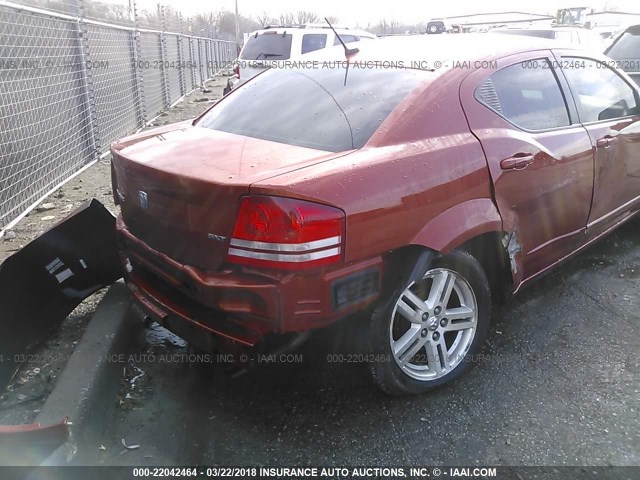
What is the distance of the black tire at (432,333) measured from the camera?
2451 millimetres

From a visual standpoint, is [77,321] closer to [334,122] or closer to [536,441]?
[334,122]

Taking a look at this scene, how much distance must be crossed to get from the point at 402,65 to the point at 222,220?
144cm

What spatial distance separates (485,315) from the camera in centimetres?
294

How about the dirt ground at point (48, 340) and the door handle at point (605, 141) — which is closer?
the dirt ground at point (48, 340)

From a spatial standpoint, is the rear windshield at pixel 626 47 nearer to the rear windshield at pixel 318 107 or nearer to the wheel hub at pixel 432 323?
the rear windshield at pixel 318 107

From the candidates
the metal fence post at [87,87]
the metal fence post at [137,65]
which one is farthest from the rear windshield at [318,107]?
the metal fence post at [137,65]

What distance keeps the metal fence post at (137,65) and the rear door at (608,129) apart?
315 inches

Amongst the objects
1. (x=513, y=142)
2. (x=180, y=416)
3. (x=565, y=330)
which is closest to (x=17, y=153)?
(x=180, y=416)

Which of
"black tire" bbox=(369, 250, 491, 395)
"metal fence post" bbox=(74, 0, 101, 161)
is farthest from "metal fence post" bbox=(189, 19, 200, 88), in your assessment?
"black tire" bbox=(369, 250, 491, 395)

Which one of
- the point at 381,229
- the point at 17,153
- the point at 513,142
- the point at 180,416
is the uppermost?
the point at 513,142

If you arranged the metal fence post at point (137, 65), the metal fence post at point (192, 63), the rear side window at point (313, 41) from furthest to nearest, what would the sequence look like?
the metal fence post at point (192, 63) < the rear side window at point (313, 41) < the metal fence post at point (137, 65)

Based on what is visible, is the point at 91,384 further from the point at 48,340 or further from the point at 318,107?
the point at 318,107

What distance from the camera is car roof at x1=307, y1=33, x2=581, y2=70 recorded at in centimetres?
303

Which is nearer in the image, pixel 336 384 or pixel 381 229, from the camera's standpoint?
pixel 381 229
